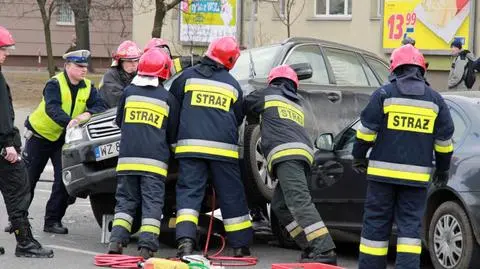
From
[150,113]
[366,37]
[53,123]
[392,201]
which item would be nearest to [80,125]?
[53,123]

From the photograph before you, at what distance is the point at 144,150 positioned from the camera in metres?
8.16

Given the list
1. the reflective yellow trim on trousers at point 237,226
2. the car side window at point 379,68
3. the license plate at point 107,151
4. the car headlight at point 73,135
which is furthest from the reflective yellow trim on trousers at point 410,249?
the car side window at point 379,68

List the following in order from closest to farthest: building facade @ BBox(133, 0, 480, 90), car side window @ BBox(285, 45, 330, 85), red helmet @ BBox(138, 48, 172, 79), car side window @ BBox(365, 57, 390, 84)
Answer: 1. red helmet @ BBox(138, 48, 172, 79)
2. car side window @ BBox(285, 45, 330, 85)
3. car side window @ BBox(365, 57, 390, 84)
4. building facade @ BBox(133, 0, 480, 90)

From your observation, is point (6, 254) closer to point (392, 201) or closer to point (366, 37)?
point (392, 201)

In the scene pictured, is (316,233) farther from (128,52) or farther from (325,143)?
(128,52)

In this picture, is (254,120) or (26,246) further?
(254,120)

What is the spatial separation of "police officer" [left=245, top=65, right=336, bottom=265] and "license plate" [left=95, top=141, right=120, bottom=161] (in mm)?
1227

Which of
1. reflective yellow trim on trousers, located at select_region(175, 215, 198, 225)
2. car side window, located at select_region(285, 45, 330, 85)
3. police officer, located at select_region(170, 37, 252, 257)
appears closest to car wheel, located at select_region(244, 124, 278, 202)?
police officer, located at select_region(170, 37, 252, 257)

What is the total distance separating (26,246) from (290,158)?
7.63 ft

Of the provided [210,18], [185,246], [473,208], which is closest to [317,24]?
[210,18]

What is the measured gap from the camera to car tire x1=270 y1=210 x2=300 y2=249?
930 cm

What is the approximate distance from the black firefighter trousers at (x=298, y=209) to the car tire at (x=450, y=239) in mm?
827

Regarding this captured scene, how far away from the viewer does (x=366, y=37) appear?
2764 cm

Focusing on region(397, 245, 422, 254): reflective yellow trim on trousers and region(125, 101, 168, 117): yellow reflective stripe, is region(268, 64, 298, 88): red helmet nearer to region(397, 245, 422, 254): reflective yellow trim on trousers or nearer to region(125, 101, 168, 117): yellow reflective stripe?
region(125, 101, 168, 117): yellow reflective stripe
